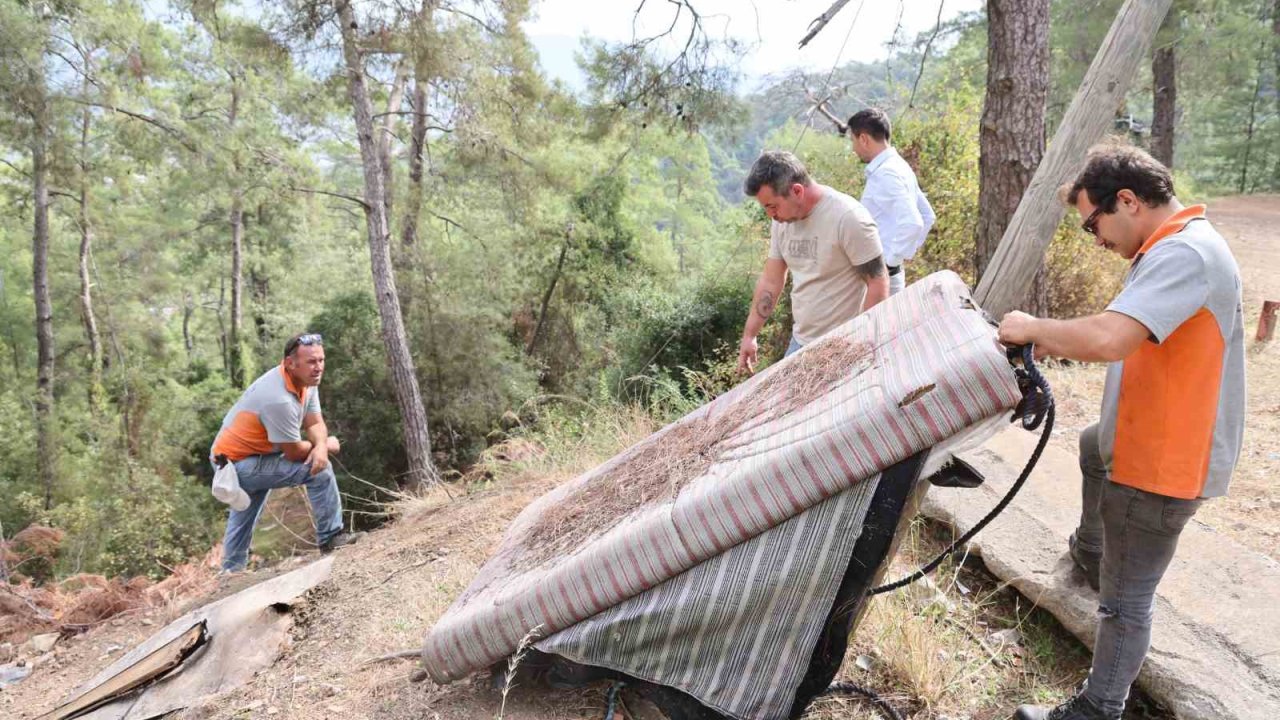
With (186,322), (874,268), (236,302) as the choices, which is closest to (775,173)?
(874,268)

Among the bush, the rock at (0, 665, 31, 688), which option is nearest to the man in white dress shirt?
the rock at (0, 665, 31, 688)

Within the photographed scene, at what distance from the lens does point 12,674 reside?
4.54 meters

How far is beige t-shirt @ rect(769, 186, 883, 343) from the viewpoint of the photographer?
11.6 feet

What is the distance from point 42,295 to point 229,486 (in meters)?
12.8

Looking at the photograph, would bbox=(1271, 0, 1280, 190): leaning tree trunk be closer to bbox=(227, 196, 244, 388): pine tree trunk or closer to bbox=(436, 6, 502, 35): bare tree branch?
bbox=(436, 6, 502, 35): bare tree branch

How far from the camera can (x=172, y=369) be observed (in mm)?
23359

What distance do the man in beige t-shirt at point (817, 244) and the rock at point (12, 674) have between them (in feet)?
17.1

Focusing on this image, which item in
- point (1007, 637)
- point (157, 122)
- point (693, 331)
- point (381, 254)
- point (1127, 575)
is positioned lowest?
point (1007, 637)

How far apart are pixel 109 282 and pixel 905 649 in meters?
24.9

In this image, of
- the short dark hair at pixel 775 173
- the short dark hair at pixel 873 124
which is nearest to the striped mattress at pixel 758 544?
the short dark hair at pixel 775 173

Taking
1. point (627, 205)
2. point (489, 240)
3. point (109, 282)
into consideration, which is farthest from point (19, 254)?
point (627, 205)

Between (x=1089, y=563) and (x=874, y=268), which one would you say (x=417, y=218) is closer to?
(x=874, y=268)

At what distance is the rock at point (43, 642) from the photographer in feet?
16.2

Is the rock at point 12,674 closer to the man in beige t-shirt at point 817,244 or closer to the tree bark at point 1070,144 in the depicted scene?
the man in beige t-shirt at point 817,244
